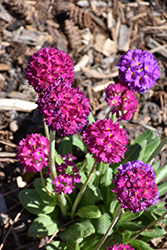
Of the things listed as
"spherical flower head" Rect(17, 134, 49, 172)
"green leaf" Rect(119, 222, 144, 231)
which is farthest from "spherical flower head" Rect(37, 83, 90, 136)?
"green leaf" Rect(119, 222, 144, 231)

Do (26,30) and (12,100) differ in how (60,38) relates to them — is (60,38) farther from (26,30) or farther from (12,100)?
(12,100)

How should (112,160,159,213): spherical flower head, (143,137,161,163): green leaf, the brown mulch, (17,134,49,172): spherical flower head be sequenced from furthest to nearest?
the brown mulch, (143,137,161,163): green leaf, (17,134,49,172): spherical flower head, (112,160,159,213): spherical flower head

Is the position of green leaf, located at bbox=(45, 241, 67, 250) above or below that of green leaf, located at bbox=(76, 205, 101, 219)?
below

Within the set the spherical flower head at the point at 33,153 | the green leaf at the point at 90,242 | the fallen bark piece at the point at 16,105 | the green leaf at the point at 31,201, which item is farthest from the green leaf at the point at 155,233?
the fallen bark piece at the point at 16,105

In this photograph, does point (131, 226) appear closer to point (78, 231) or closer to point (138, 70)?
point (78, 231)

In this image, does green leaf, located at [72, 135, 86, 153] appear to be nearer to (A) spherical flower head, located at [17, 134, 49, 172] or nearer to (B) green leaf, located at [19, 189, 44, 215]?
(B) green leaf, located at [19, 189, 44, 215]

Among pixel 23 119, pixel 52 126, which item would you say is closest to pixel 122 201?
pixel 52 126

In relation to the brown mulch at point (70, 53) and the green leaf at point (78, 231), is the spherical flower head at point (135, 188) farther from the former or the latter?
the brown mulch at point (70, 53)
